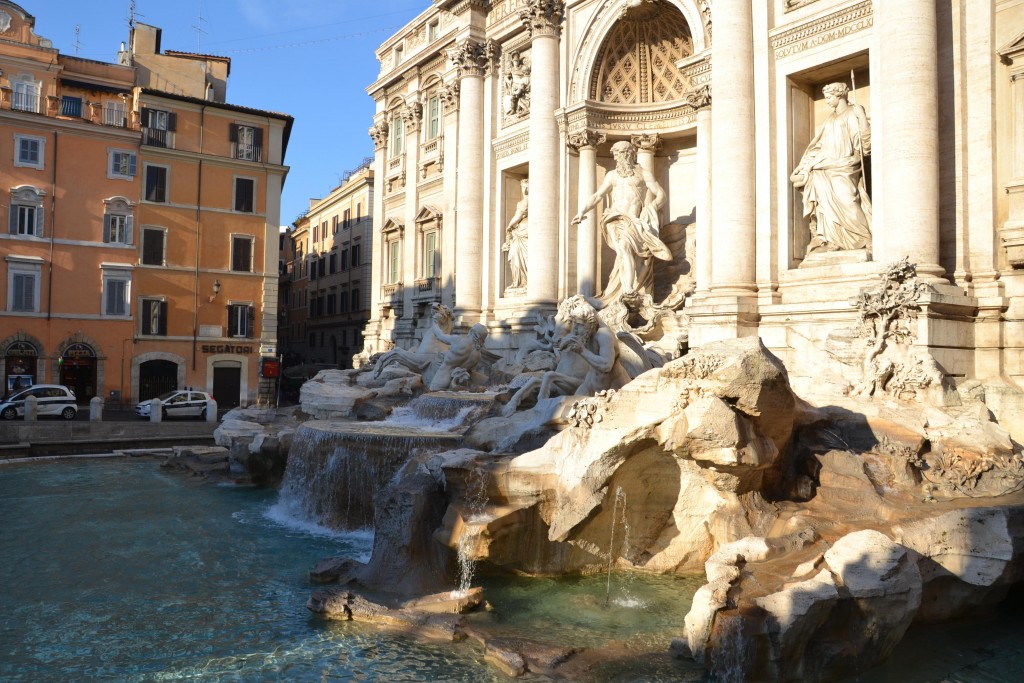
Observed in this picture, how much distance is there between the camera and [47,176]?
27.7m

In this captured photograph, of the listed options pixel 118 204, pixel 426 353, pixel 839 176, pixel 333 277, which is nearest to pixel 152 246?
pixel 118 204

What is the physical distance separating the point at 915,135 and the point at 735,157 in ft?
9.52

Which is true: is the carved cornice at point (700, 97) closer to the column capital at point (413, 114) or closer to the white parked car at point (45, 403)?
the column capital at point (413, 114)

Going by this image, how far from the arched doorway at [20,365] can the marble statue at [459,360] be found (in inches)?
724

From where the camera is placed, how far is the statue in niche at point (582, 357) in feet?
33.8

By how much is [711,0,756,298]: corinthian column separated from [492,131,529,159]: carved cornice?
7.04 metres

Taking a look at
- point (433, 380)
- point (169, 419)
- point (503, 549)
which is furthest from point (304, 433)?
point (169, 419)

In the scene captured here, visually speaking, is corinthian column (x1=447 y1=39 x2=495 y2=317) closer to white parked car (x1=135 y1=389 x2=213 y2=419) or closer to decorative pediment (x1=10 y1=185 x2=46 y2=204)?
white parked car (x1=135 y1=389 x2=213 y2=419)

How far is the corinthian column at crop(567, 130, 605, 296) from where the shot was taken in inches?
681

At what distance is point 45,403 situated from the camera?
22469 millimetres

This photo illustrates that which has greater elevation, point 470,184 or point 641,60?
point 641,60

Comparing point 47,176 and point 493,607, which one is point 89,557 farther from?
point 47,176

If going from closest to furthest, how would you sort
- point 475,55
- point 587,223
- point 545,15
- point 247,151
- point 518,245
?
point 587,223 → point 545,15 → point 518,245 → point 475,55 → point 247,151

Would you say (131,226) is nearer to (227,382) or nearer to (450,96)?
(227,382)
